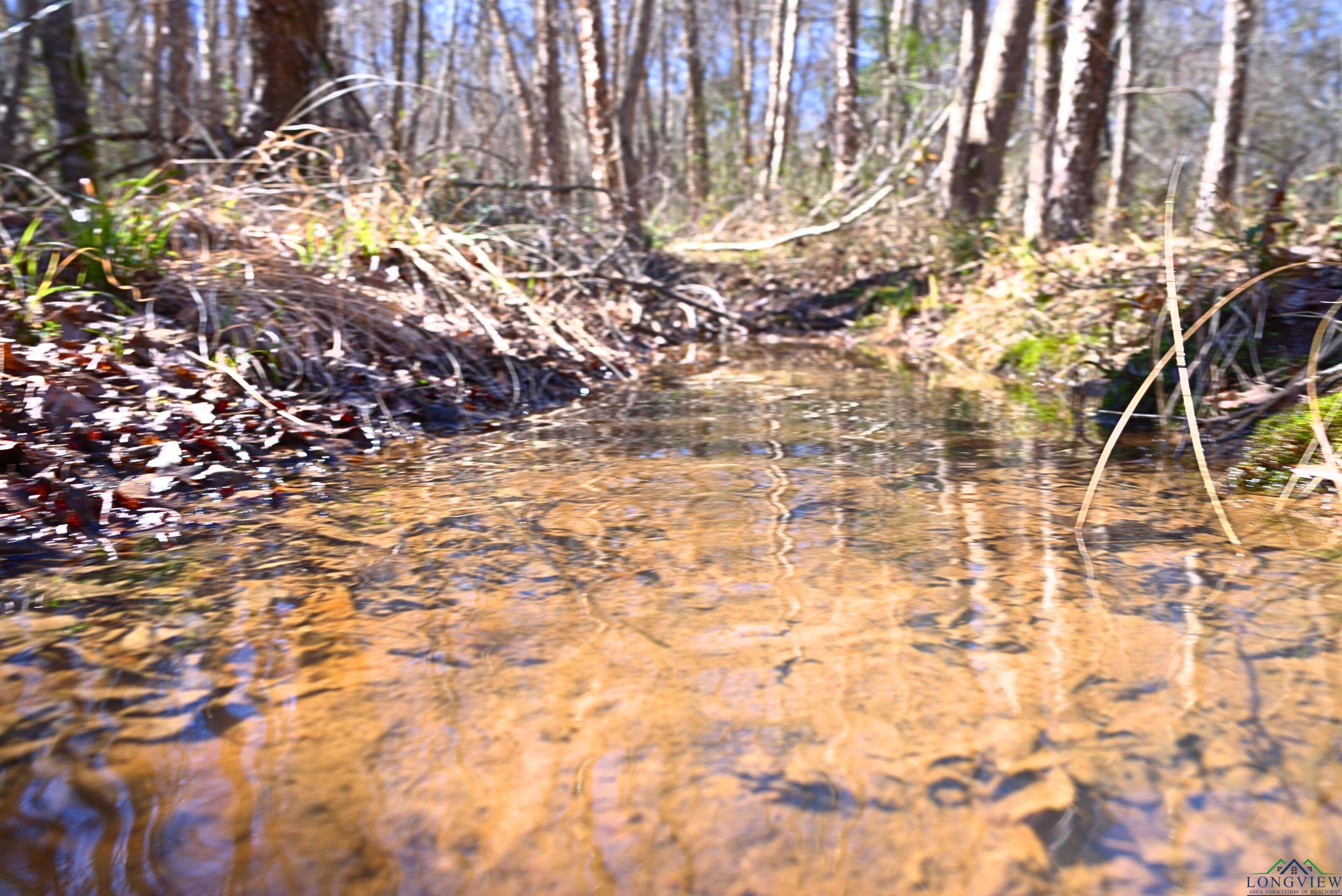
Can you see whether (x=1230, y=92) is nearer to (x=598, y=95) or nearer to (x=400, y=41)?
(x=598, y=95)

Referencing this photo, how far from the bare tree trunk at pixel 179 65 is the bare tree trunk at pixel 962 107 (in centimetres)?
737

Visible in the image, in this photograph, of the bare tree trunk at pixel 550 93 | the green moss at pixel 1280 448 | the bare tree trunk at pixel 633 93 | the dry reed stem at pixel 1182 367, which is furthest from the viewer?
the bare tree trunk at pixel 633 93

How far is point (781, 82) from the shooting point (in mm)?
15641

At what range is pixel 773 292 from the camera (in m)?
9.96

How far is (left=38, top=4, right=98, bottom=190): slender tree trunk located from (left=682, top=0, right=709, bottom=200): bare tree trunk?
1109cm

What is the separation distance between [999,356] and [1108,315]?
1.02 metres

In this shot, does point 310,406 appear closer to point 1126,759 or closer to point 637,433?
point 637,433

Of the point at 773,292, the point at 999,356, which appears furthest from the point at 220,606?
the point at 773,292

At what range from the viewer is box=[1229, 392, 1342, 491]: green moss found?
2826mm

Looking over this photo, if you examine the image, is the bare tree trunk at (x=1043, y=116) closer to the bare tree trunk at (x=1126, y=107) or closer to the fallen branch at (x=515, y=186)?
the bare tree trunk at (x=1126, y=107)

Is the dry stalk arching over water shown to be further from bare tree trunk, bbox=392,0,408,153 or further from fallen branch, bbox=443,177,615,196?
bare tree trunk, bbox=392,0,408,153

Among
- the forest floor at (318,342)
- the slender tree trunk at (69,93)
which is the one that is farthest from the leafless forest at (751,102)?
the forest floor at (318,342)

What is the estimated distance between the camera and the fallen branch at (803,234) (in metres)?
9.54

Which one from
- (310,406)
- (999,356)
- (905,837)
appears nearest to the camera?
(905,837)
